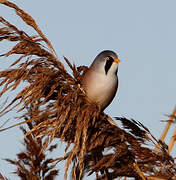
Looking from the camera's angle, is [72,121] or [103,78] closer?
[72,121]

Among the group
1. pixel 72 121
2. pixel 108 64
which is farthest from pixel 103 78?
pixel 72 121

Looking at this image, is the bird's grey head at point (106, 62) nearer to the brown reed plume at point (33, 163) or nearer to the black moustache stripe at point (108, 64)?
the black moustache stripe at point (108, 64)

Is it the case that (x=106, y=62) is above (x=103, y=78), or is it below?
above

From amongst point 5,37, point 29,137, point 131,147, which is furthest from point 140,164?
point 5,37

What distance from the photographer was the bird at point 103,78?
364cm

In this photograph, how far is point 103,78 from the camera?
3.79 metres

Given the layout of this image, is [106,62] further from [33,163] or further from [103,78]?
[33,163]

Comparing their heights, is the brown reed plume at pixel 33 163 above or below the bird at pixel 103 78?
below

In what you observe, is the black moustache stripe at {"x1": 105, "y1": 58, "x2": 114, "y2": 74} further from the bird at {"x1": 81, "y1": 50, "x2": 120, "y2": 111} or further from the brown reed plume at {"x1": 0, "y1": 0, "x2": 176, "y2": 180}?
the brown reed plume at {"x1": 0, "y1": 0, "x2": 176, "y2": 180}

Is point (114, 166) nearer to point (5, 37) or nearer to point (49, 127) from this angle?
point (49, 127)

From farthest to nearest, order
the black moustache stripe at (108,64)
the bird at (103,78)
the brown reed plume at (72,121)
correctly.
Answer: the black moustache stripe at (108,64)
the bird at (103,78)
the brown reed plume at (72,121)

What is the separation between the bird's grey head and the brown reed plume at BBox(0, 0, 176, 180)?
1.16 meters

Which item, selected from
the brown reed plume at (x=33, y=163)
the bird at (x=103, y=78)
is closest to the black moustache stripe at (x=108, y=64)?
the bird at (x=103, y=78)

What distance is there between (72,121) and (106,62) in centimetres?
139
